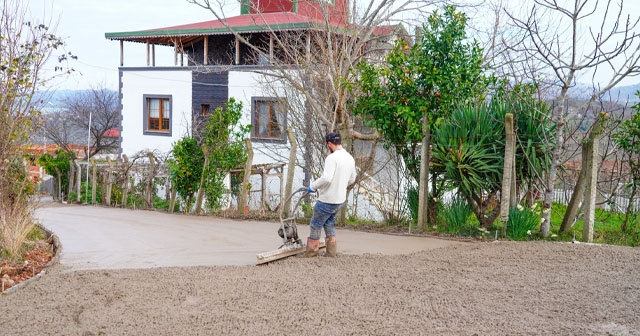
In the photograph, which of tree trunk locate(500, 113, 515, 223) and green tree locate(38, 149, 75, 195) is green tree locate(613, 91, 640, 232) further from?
green tree locate(38, 149, 75, 195)

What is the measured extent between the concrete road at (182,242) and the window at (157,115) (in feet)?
57.3

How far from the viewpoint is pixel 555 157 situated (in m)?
11.4

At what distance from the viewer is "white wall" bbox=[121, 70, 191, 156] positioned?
→ 32.3 metres

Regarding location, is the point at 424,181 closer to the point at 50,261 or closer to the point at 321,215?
the point at 321,215

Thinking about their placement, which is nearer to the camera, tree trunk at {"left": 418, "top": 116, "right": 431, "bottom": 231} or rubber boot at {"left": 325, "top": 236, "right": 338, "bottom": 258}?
rubber boot at {"left": 325, "top": 236, "right": 338, "bottom": 258}

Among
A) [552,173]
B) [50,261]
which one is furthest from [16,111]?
[552,173]

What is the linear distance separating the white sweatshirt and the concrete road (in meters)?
1.38

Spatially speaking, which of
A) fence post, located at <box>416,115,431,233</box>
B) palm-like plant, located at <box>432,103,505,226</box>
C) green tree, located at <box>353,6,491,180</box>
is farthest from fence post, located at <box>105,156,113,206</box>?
palm-like plant, located at <box>432,103,505,226</box>

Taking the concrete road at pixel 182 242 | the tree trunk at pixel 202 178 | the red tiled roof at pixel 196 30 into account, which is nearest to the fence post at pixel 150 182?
the tree trunk at pixel 202 178

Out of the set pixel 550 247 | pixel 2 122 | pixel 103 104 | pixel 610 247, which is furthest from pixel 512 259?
pixel 103 104

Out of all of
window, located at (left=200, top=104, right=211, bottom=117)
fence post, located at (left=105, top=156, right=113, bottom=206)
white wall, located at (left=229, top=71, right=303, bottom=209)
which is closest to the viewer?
fence post, located at (left=105, top=156, right=113, bottom=206)

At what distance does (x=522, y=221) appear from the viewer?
1157 centimetres

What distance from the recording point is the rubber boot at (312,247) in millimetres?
9719

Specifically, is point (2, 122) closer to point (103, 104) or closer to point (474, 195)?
point (474, 195)
